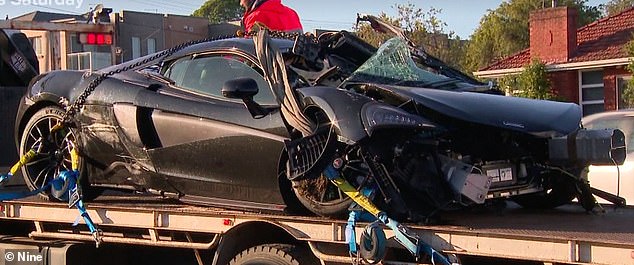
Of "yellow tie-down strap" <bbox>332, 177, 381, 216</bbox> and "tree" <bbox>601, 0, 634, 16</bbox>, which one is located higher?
"tree" <bbox>601, 0, 634, 16</bbox>

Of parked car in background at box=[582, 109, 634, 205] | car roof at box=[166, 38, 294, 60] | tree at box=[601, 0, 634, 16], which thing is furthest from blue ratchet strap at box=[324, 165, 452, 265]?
tree at box=[601, 0, 634, 16]

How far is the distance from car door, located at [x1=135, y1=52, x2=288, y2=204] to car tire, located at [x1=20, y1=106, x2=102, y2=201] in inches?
39.6

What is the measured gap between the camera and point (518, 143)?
5508 mm

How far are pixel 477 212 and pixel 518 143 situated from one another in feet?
1.69

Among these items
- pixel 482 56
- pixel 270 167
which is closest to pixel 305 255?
pixel 270 167

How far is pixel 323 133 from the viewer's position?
507 centimetres

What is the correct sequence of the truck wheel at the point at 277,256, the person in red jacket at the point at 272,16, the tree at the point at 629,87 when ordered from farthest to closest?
the tree at the point at 629,87 < the person in red jacket at the point at 272,16 < the truck wheel at the point at 277,256

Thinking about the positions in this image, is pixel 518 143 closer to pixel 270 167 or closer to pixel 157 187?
pixel 270 167

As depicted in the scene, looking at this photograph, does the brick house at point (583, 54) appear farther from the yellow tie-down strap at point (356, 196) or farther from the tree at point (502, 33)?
the tree at point (502, 33)

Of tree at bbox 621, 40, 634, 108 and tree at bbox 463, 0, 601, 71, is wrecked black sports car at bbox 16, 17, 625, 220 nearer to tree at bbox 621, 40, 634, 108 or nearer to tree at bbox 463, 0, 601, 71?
tree at bbox 621, 40, 634, 108

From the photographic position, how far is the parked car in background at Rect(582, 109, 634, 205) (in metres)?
8.67

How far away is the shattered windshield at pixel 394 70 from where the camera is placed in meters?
5.58

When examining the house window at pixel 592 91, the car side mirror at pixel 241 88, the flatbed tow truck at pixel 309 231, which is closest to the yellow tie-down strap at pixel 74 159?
the flatbed tow truck at pixel 309 231

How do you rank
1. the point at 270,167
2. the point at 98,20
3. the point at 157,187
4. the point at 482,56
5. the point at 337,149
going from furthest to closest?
the point at 482,56 → the point at 98,20 → the point at 157,187 → the point at 270,167 → the point at 337,149
